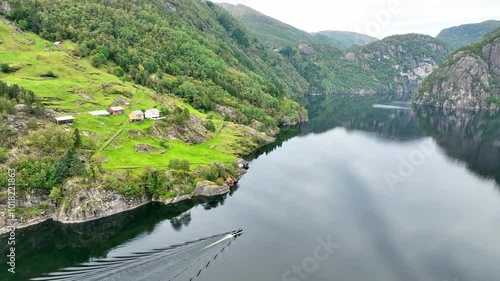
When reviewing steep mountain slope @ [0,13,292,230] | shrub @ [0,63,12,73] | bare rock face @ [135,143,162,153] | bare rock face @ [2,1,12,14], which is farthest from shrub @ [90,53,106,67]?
bare rock face @ [135,143,162,153]

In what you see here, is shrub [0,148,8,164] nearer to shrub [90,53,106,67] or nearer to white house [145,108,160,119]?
white house [145,108,160,119]

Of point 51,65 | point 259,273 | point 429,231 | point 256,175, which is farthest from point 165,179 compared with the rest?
point 51,65

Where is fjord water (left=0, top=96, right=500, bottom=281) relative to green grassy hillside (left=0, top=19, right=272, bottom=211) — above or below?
below

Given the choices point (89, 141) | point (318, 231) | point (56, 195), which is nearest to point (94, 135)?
point (89, 141)


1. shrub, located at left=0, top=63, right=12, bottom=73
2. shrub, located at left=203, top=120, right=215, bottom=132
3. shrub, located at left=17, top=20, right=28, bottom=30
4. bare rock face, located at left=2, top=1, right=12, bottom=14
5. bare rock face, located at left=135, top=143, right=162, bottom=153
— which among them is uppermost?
bare rock face, located at left=2, top=1, right=12, bottom=14

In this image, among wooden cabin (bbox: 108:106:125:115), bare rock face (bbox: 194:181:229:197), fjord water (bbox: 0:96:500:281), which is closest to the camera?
fjord water (bbox: 0:96:500:281)

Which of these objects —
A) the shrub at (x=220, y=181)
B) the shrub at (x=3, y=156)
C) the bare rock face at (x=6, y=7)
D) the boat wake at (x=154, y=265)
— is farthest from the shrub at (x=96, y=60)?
the boat wake at (x=154, y=265)

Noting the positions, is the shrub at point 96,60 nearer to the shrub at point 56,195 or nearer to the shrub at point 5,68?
the shrub at point 5,68
